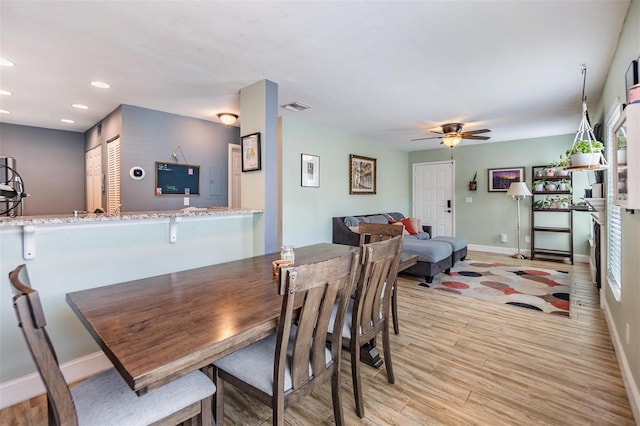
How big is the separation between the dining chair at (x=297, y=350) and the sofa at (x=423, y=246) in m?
3.05

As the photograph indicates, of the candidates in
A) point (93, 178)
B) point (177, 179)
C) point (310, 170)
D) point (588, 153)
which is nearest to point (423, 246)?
point (310, 170)

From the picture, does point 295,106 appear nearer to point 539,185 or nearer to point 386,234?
point 386,234

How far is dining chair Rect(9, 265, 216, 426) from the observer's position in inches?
35.3

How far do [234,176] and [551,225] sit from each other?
6.07 meters

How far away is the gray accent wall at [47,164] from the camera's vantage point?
5258 millimetres

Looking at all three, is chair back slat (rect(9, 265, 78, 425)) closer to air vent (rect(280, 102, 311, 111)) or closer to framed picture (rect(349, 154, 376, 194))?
air vent (rect(280, 102, 311, 111))

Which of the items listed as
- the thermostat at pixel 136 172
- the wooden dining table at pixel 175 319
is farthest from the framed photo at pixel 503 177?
the thermostat at pixel 136 172

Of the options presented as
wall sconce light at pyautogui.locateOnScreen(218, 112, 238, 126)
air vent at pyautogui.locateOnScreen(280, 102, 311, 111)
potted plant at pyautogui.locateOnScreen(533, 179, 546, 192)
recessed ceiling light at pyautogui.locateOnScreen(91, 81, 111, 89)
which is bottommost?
potted plant at pyautogui.locateOnScreen(533, 179, 546, 192)

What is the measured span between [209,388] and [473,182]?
274 inches

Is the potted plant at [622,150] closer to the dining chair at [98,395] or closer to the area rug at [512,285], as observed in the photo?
the area rug at [512,285]

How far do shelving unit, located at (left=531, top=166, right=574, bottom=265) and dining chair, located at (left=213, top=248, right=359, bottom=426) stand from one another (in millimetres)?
6015

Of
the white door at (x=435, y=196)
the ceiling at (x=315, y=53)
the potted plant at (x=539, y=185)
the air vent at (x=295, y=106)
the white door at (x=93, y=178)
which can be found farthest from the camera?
the white door at (x=435, y=196)

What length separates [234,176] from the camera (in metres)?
5.15

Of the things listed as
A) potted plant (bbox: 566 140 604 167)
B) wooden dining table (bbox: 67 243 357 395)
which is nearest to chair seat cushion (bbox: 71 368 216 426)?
wooden dining table (bbox: 67 243 357 395)
